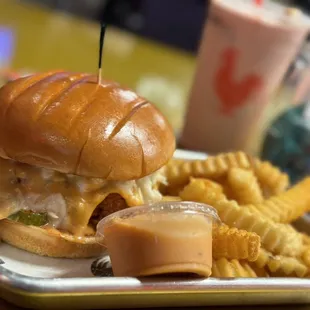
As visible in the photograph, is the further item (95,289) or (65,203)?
(65,203)

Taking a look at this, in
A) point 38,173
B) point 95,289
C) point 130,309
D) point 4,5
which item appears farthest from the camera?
point 4,5

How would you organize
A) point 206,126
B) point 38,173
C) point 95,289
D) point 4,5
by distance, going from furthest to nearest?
point 4,5
point 206,126
point 38,173
point 95,289

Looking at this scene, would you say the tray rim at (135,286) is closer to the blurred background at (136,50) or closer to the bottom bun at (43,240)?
the bottom bun at (43,240)

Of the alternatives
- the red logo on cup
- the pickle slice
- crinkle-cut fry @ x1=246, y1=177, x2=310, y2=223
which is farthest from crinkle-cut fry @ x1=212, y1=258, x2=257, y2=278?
the red logo on cup

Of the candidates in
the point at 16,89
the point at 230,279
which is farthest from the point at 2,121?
the point at 230,279

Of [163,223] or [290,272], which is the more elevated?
[163,223]

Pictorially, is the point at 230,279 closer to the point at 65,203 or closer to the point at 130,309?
the point at 130,309

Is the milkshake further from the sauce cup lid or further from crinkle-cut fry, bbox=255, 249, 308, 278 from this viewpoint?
the sauce cup lid
